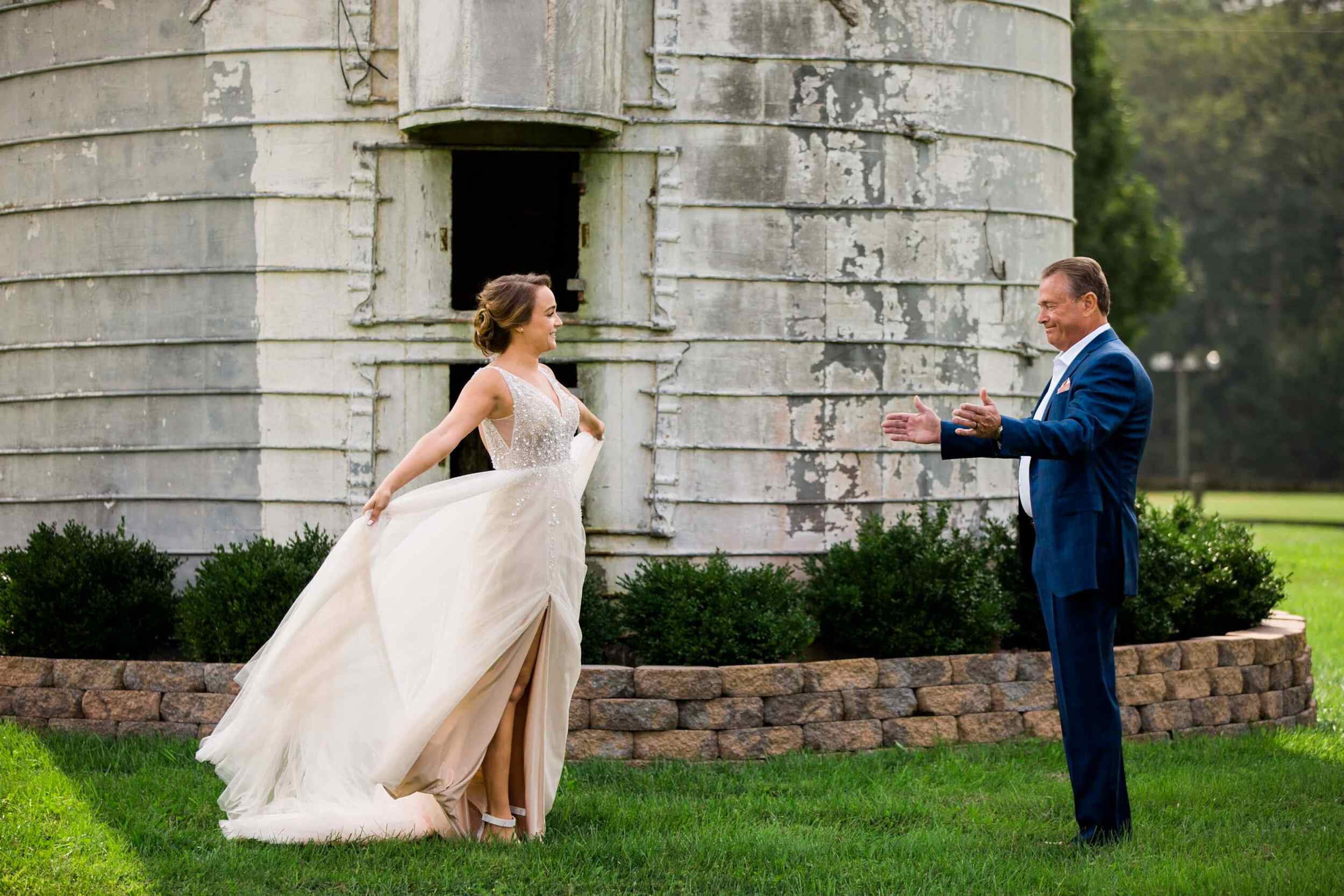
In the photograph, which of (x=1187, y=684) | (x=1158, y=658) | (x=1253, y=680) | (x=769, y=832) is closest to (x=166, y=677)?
(x=769, y=832)

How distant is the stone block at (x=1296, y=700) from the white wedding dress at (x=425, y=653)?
543 centimetres

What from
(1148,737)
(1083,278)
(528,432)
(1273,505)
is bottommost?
(1273,505)

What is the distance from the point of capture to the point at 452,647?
21.0ft

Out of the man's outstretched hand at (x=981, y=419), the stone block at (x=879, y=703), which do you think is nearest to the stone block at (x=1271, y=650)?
the stone block at (x=879, y=703)

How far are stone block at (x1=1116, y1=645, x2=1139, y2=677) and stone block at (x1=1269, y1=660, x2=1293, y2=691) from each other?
49.2 inches

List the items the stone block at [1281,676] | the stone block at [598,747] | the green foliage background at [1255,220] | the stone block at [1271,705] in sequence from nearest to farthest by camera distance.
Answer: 1. the stone block at [598,747]
2. the stone block at [1271,705]
3. the stone block at [1281,676]
4. the green foliage background at [1255,220]

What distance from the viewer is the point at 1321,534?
26.3 meters

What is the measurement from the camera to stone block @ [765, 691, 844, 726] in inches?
336

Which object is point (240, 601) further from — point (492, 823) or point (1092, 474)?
point (1092, 474)

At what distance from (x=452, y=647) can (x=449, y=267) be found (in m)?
4.29

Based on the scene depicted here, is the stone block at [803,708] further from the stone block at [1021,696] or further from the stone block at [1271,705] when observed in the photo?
the stone block at [1271,705]

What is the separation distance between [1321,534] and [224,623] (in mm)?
22145

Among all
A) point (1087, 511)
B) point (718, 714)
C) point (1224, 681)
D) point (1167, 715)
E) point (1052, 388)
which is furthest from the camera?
point (1224, 681)

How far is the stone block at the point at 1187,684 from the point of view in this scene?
30.5 ft
